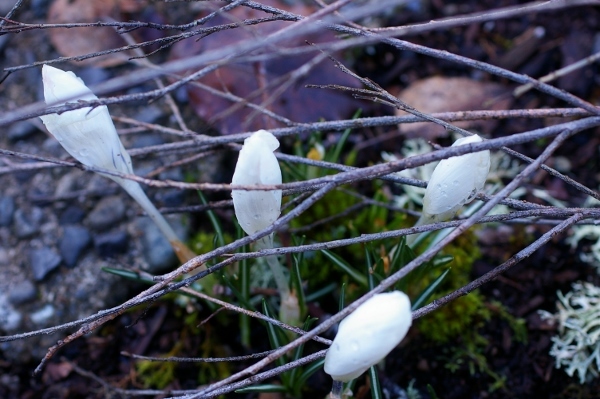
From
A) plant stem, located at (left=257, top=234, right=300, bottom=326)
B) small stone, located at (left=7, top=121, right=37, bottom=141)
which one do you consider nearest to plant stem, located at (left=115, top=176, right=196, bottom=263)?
plant stem, located at (left=257, top=234, right=300, bottom=326)

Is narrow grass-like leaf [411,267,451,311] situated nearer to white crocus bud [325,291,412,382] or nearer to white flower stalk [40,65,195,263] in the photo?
white crocus bud [325,291,412,382]

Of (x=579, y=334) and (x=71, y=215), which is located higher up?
(x=71, y=215)

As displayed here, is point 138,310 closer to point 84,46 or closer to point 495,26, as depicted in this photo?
point 84,46

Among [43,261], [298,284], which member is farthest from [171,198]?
[298,284]

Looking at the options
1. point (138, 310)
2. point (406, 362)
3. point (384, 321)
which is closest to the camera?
point (384, 321)

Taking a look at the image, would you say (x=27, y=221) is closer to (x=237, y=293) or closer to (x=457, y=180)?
(x=237, y=293)

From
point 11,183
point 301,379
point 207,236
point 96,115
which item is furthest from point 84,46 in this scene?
point 301,379

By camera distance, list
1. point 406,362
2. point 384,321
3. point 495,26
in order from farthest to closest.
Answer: point 495,26 < point 406,362 < point 384,321

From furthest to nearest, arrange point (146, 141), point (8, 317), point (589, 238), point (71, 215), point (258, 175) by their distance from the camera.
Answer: point (146, 141)
point (71, 215)
point (589, 238)
point (8, 317)
point (258, 175)
